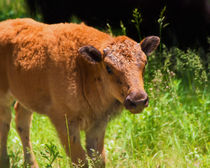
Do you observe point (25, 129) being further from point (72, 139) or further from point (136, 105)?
point (136, 105)

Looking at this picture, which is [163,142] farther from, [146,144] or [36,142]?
[36,142]

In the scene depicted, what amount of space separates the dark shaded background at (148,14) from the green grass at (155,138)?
3.75 meters

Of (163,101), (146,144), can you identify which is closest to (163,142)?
(146,144)

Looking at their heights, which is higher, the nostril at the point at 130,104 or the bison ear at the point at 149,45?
the bison ear at the point at 149,45

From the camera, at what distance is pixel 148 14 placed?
10867 millimetres

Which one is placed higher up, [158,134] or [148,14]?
[148,14]

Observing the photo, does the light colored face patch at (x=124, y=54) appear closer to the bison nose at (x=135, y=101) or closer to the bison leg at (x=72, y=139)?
the bison nose at (x=135, y=101)

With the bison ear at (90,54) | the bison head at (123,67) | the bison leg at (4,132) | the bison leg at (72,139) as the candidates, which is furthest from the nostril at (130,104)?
the bison leg at (4,132)

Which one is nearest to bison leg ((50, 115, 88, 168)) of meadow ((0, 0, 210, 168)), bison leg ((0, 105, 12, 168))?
meadow ((0, 0, 210, 168))

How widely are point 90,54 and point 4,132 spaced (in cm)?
194

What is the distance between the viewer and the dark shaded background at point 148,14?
10.3 m

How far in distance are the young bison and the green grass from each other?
0.36 meters

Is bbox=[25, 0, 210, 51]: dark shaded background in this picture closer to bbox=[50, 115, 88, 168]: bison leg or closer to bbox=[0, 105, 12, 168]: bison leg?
bbox=[0, 105, 12, 168]: bison leg

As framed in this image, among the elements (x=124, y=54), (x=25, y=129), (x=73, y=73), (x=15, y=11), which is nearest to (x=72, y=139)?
(x=73, y=73)
